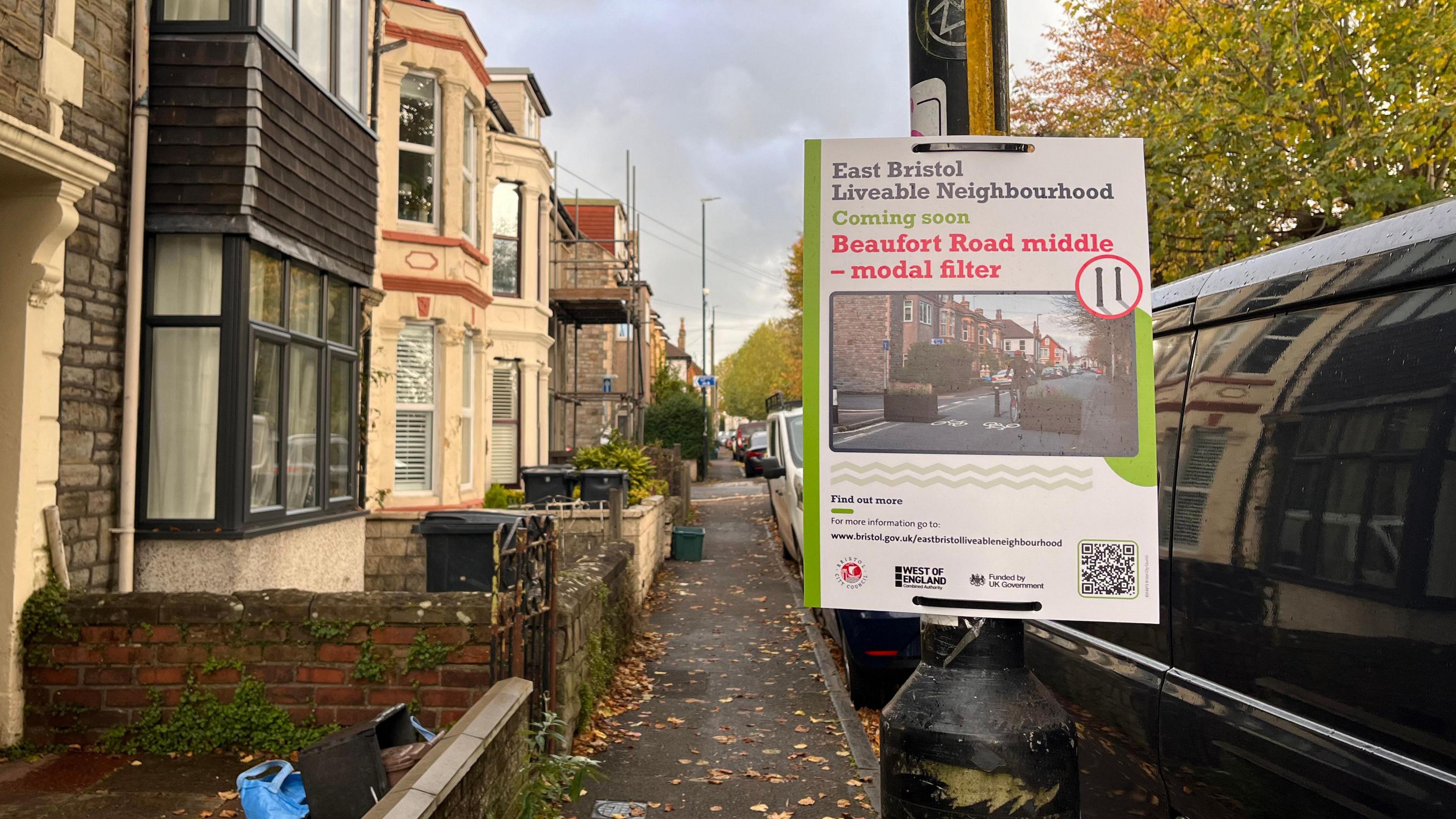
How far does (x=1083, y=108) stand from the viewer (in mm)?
21906

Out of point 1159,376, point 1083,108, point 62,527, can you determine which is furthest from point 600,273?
point 1159,376

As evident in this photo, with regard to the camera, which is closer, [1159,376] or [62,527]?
[1159,376]

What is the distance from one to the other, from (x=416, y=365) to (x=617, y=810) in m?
10.1

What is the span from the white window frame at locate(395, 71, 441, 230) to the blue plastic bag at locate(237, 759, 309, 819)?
11.5 m

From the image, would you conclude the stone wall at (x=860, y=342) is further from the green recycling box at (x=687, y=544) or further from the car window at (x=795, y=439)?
the green recycling box at (x=687, y=544)

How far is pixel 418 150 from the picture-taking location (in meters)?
14.9

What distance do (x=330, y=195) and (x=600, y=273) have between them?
2765 centimetres

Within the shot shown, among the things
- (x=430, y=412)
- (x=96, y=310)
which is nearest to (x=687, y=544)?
(x=430, y=412)

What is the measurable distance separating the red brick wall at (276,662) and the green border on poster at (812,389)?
353 cm

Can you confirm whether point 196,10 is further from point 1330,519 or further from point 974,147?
point 1330,519

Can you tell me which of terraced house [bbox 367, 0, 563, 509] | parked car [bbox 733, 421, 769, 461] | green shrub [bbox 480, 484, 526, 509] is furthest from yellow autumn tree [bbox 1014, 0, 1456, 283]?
parked car [bbox 733, 421, 769, 461]

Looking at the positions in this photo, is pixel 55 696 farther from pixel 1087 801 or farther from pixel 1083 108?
pixel 1083 108

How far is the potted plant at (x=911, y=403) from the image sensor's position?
8.02 feet

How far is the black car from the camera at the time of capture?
79.7 inches
